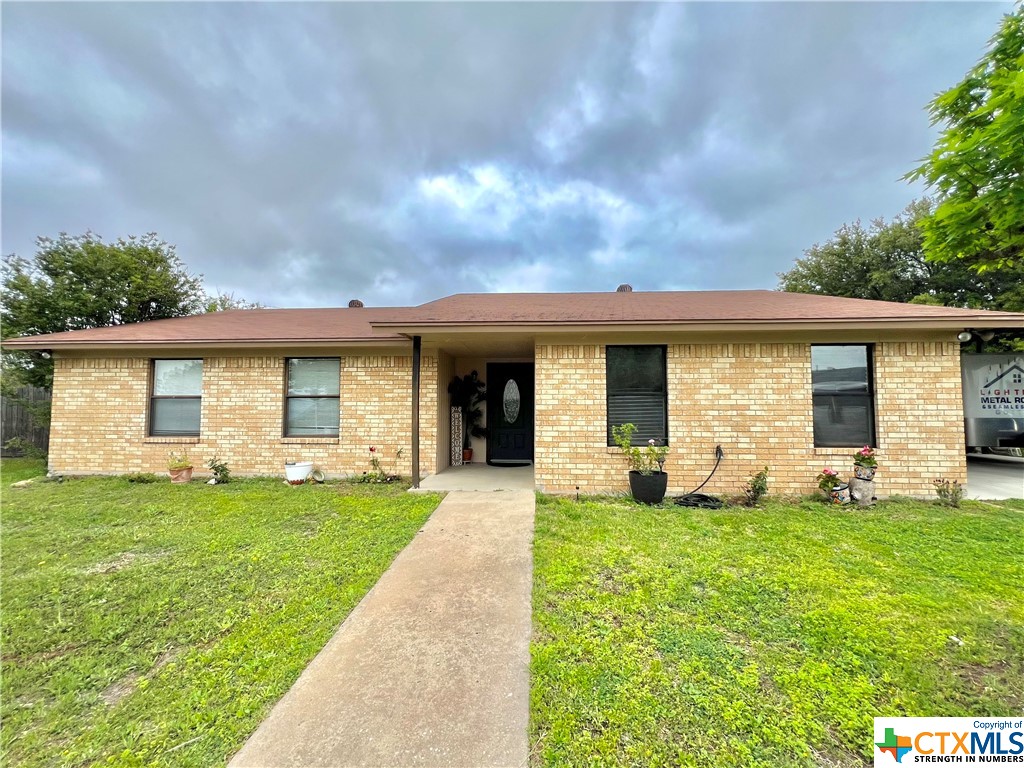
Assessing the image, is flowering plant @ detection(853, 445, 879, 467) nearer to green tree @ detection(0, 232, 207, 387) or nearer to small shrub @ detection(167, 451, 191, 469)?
small shrub @ detection(167, 451, 191, 469)

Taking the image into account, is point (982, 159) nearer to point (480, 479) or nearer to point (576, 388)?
point (576, 388)

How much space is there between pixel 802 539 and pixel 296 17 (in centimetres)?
1238

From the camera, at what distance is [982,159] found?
3.09 m

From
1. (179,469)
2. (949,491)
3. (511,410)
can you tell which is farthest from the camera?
(511,410)

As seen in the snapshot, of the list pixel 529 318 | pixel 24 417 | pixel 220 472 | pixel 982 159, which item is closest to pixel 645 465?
pixel 529 318

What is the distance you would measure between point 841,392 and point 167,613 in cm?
856

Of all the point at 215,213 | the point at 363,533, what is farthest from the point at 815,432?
the point at 215,213

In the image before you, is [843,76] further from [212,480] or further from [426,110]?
[212,480]

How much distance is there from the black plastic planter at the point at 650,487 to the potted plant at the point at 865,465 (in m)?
2.80


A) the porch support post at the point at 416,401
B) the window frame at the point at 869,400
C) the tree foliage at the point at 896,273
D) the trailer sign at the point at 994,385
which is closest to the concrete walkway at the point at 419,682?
the porch support post at the point at 416,401

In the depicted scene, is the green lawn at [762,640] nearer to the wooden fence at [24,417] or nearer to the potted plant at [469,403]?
the potted plant at [469,403]

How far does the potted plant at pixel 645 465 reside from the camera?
223 inches

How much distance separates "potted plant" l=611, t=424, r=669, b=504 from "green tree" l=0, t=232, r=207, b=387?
1320 cm

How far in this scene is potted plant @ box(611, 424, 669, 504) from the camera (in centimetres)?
566
